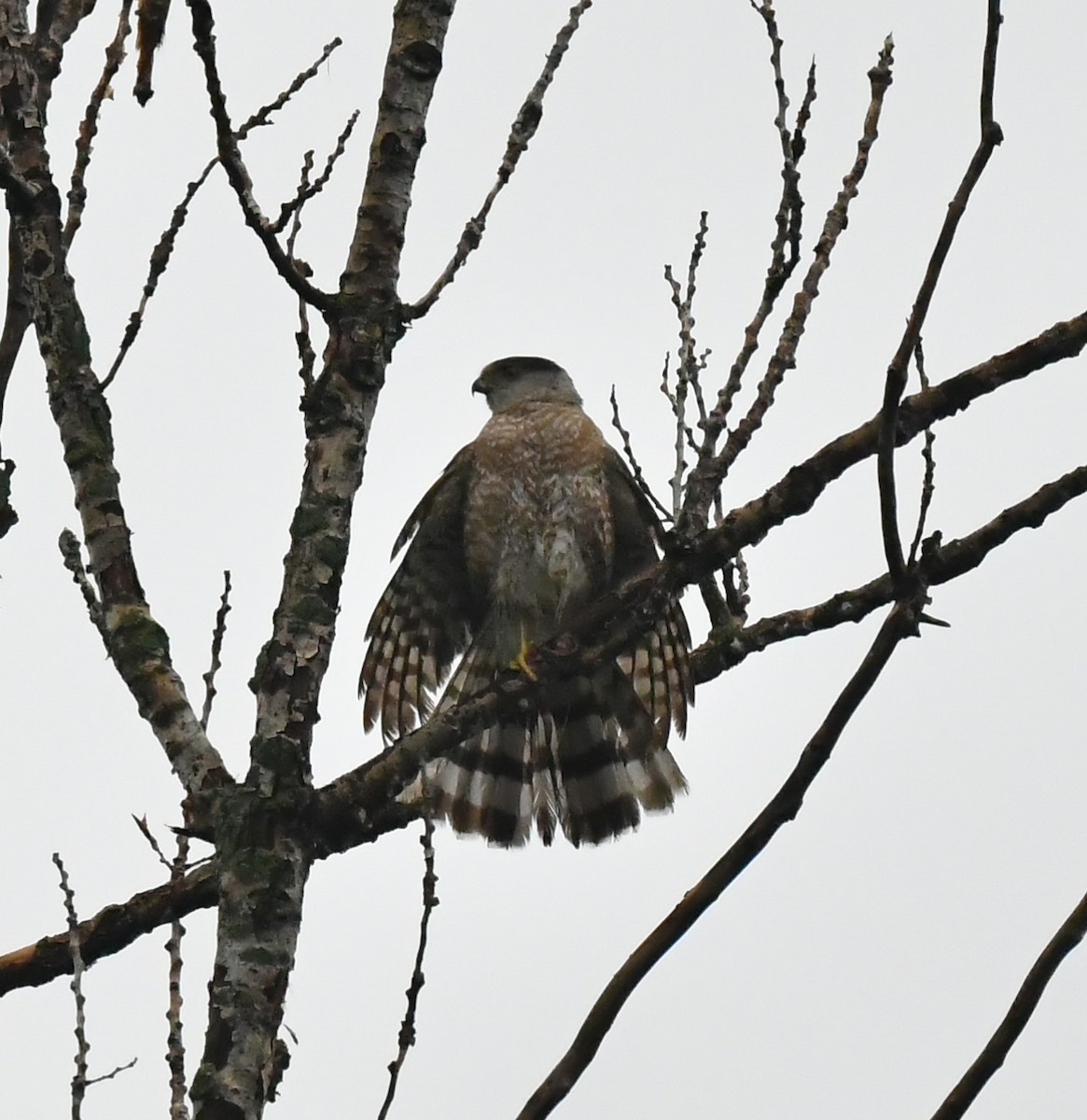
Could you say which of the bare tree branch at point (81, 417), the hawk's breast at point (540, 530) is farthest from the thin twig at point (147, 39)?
the hawk's breast at point (540, 530)

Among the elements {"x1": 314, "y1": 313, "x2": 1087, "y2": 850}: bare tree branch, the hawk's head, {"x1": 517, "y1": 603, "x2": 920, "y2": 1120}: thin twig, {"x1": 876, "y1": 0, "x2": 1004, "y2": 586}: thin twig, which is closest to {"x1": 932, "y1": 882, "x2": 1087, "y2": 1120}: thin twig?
{"x1": 517, "y1": 603, "x2": 920, "y2": 1120}: thin twig

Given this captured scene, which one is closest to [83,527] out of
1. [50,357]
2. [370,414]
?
[50,357]

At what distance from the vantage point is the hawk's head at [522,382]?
6.11 meters

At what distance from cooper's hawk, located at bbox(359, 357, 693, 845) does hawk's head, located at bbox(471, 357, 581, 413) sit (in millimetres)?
484

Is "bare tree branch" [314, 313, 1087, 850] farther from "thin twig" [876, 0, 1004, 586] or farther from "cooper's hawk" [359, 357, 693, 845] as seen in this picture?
"cooper's hawk" [359, 357, 693, 845]

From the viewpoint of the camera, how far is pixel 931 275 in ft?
7.14

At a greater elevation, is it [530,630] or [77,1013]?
[530,630]

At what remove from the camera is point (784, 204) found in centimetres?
353

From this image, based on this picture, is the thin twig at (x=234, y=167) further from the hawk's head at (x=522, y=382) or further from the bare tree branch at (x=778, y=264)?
the hawk's head at (x=522, y=382)

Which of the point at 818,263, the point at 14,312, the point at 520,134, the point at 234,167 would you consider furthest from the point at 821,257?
the point at 14,312

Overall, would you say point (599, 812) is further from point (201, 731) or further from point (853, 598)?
point (201, 731)

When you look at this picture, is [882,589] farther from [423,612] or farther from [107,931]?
[423,612]

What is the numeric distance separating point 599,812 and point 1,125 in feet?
8.04

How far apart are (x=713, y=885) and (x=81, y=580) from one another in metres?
1.90
